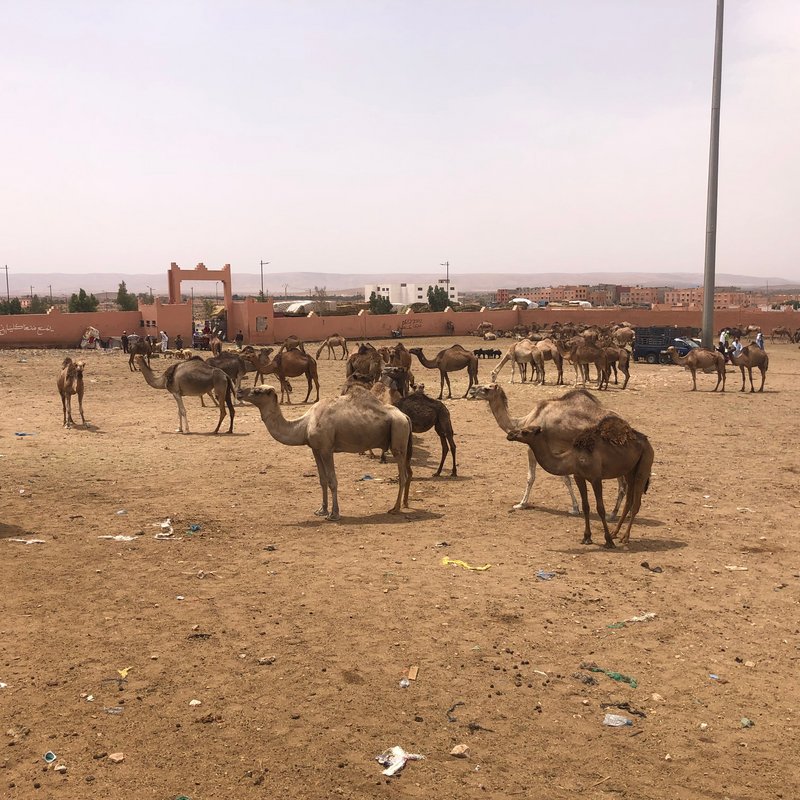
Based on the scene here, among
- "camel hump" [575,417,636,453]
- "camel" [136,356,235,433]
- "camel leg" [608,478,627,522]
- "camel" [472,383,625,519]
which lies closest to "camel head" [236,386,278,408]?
"camel" [472,383,625,519]

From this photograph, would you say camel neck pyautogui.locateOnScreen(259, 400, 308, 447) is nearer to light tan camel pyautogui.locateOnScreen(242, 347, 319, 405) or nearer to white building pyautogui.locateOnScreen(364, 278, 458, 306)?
light tan camel pyautogui.locateOnScreen(242, 347, 319, 405)

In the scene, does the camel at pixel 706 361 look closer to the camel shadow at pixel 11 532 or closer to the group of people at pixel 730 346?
the group of people at pixel 730 346

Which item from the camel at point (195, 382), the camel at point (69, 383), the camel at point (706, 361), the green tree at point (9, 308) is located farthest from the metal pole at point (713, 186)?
the green tree at point (9, 308)

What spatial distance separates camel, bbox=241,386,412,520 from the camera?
11172 millimetres

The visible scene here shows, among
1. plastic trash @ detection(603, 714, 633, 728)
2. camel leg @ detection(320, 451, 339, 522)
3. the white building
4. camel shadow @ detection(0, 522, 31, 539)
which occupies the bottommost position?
plastic trash @ detection(603, 714, 633, 728)

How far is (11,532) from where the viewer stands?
10164 millimetres

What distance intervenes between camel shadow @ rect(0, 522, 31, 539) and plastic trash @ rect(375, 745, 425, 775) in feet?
21.0

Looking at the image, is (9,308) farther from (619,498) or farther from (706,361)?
(619,498)

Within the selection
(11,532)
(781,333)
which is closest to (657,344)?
(781,333)

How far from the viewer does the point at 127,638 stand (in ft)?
23.2

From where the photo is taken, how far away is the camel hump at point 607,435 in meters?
9.55

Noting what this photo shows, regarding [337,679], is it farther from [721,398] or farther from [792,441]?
[721,398]

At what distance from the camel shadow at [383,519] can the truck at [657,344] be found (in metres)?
28.7

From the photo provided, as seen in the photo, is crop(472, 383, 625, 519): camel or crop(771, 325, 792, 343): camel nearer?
crop(472, 383, 625, 519): camel
